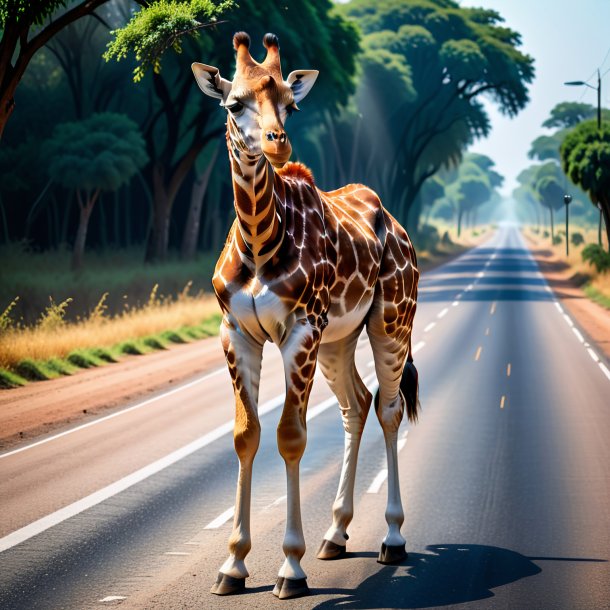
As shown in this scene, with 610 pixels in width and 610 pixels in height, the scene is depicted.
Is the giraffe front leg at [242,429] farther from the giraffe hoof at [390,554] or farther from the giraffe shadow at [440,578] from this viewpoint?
the giraffe hoof at [390,554]

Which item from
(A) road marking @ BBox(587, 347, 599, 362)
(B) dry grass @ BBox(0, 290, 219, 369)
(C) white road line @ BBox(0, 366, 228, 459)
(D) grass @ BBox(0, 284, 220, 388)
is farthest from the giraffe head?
(A) road marking @ BBox(587, 347, 599, 362)

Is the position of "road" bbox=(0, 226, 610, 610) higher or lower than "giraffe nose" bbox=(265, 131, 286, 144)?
lower

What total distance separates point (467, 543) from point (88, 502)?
410 cm

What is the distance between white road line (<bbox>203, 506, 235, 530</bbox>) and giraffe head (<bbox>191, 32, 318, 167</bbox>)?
4193 millimetres

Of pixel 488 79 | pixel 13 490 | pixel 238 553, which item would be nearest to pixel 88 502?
pixel 13 490

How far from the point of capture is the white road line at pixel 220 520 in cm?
1047

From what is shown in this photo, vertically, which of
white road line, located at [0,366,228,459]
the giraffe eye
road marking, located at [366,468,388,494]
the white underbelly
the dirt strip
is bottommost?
the dirt strip

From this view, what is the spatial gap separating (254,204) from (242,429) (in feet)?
5.58

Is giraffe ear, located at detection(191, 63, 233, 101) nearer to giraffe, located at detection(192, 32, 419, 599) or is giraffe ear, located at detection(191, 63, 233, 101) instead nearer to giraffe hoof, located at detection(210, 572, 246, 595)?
giraffe, located at detection(192, 32, 419, 599)

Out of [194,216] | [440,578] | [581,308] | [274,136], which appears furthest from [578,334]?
[274,136]

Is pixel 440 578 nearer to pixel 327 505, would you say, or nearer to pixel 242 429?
pixel 242 429

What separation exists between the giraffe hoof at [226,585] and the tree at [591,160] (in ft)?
143

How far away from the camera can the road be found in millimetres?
8492

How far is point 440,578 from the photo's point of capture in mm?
8773
